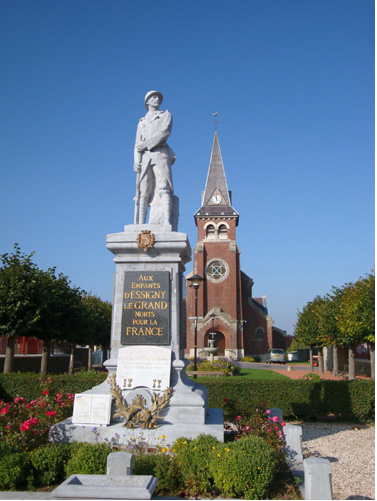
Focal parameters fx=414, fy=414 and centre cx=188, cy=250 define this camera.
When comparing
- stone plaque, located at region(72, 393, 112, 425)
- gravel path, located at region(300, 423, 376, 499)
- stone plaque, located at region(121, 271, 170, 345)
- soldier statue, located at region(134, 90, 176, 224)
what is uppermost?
soldier statue, located at region(134, 90, 176, 224)

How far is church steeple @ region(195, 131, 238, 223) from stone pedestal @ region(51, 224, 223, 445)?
1629 inches

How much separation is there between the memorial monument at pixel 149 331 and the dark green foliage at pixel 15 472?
41.6 inches

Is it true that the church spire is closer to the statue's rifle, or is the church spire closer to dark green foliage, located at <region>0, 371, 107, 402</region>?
dark green foliage, located at <region>0, 371, 107, 402</region>

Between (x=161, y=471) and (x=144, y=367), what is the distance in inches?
75.4

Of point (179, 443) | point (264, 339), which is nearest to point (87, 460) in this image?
→ point (179, 443)

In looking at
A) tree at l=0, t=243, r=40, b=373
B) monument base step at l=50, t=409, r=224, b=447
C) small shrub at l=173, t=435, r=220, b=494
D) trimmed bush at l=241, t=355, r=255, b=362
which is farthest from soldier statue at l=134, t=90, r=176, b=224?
trimmed bush at l=241, t=355, r=255, b=362

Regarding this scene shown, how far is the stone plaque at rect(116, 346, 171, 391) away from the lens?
22.4 feet

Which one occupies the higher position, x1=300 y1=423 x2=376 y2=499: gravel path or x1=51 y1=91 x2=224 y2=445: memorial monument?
x1=51 y1=91 x2=224 y2=445: memorial monument

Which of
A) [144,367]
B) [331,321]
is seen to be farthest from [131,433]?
[331,321]

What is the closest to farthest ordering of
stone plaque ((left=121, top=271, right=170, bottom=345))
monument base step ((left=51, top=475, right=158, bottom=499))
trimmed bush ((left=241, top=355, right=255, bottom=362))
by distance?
monument base step ((left=51, top=475, right=158, bottom=499)) → stone plaque ((left=121, top=271, right=170, bottom=345)) → trimmed bush ((left=241, top=355, right=255, bottom=362))

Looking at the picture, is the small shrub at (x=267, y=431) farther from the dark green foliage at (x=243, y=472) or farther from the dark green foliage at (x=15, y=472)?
the dark green foliage at (x=15, y=472)

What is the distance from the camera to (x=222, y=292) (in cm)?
4697

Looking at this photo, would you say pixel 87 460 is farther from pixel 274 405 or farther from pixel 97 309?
pixel 97 309

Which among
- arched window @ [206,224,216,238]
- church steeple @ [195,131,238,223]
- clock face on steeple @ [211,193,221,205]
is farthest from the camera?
clock face on steeple @ [211,193,221,205]
